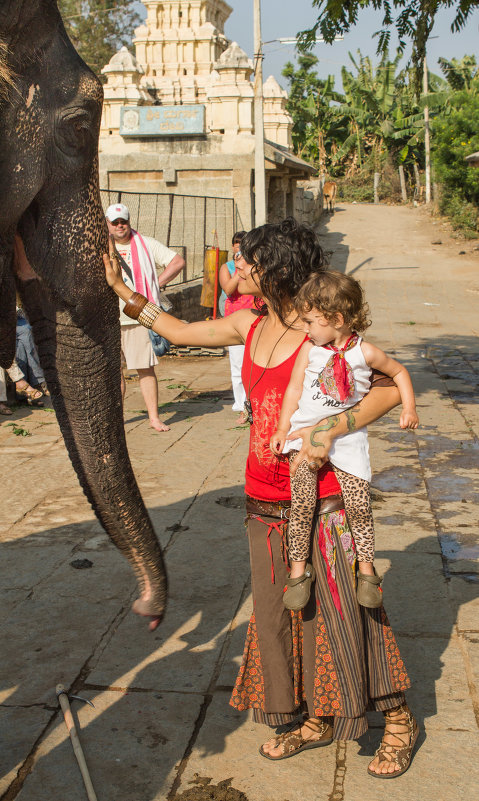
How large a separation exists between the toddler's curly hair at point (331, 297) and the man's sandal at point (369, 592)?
2.76 feet

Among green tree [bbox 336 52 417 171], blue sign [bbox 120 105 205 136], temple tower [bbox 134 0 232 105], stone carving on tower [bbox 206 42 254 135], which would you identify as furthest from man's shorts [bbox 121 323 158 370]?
green tree [bbox 336 52 417 171]

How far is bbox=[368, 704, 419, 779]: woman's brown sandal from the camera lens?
2973mm

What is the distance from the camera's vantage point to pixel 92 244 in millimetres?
2412

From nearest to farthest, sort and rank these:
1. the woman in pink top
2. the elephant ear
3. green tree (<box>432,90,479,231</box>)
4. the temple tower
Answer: the elephant ear < the woman in pink top < the temple tower < green tree (<box>432,90,479,231</box>)

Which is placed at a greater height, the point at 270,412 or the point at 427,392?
the point at 270,412

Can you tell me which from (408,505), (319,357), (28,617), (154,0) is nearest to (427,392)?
(408,505)

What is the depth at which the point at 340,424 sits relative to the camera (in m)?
2.95

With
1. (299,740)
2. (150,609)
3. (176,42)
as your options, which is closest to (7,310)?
(150,609)

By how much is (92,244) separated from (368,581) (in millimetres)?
1440

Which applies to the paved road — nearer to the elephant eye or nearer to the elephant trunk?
the elephant trunk

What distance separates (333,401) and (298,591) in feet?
2.12

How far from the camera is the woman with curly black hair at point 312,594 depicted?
9.70 feet

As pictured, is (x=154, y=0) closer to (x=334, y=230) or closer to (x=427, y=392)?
(x=334, y=230)

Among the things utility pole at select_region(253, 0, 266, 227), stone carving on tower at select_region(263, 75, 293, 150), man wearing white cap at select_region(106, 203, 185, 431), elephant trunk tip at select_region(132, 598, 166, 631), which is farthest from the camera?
stone carving on tower at select_region(263, 75, 293, 150)
